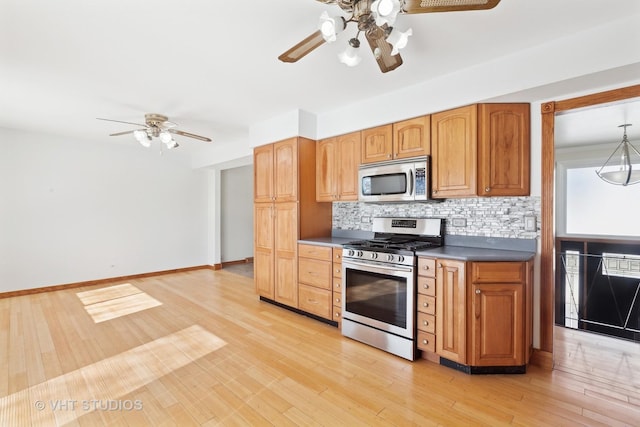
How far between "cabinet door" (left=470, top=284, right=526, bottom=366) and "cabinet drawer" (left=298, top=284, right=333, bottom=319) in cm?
149

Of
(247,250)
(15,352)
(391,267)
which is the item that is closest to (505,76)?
(391,267)

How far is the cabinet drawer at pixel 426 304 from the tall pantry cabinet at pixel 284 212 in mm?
1603

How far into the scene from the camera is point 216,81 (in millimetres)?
2873

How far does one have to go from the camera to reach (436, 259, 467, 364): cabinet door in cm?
236

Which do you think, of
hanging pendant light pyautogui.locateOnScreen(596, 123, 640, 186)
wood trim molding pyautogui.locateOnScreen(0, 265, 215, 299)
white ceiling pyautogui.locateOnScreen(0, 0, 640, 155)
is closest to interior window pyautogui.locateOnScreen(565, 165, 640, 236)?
hanging pendant light pyautogui.locateOnScreen(596, 123, 640, 186)

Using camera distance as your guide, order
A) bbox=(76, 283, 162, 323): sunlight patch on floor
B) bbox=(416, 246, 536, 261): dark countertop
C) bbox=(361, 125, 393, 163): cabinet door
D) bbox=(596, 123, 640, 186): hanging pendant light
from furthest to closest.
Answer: bbox=(596, 123, 640, 186): hanging pendant light → bbox=(76, 283, 162, 323): sunlight patch on floor → bbox=(361, 125, 393, 163): cabinet door → bbox=(416, 246, 536, 261): dark countertop

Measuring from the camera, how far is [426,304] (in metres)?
2.56

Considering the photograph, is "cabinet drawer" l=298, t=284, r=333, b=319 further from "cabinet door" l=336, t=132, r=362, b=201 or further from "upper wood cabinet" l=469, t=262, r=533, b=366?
"upper wood cabinet" l=469, t=262, r=533, b=366

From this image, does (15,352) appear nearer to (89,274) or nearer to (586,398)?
(89,274)

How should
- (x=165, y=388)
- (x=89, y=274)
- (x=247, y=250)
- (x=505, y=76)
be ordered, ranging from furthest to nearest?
(x=247, y=250), (x=89, y=274), (x=505, y=76), (x=165, y=388)

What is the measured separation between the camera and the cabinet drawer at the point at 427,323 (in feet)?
8.27

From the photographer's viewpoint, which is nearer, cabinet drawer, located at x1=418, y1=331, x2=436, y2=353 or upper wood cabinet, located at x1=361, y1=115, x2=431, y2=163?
cabinet drawer, located at x1=418, y1=331, x2=436, y2=353

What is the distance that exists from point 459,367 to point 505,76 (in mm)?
2386

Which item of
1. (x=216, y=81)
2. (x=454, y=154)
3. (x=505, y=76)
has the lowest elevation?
(x=454, y=154)
